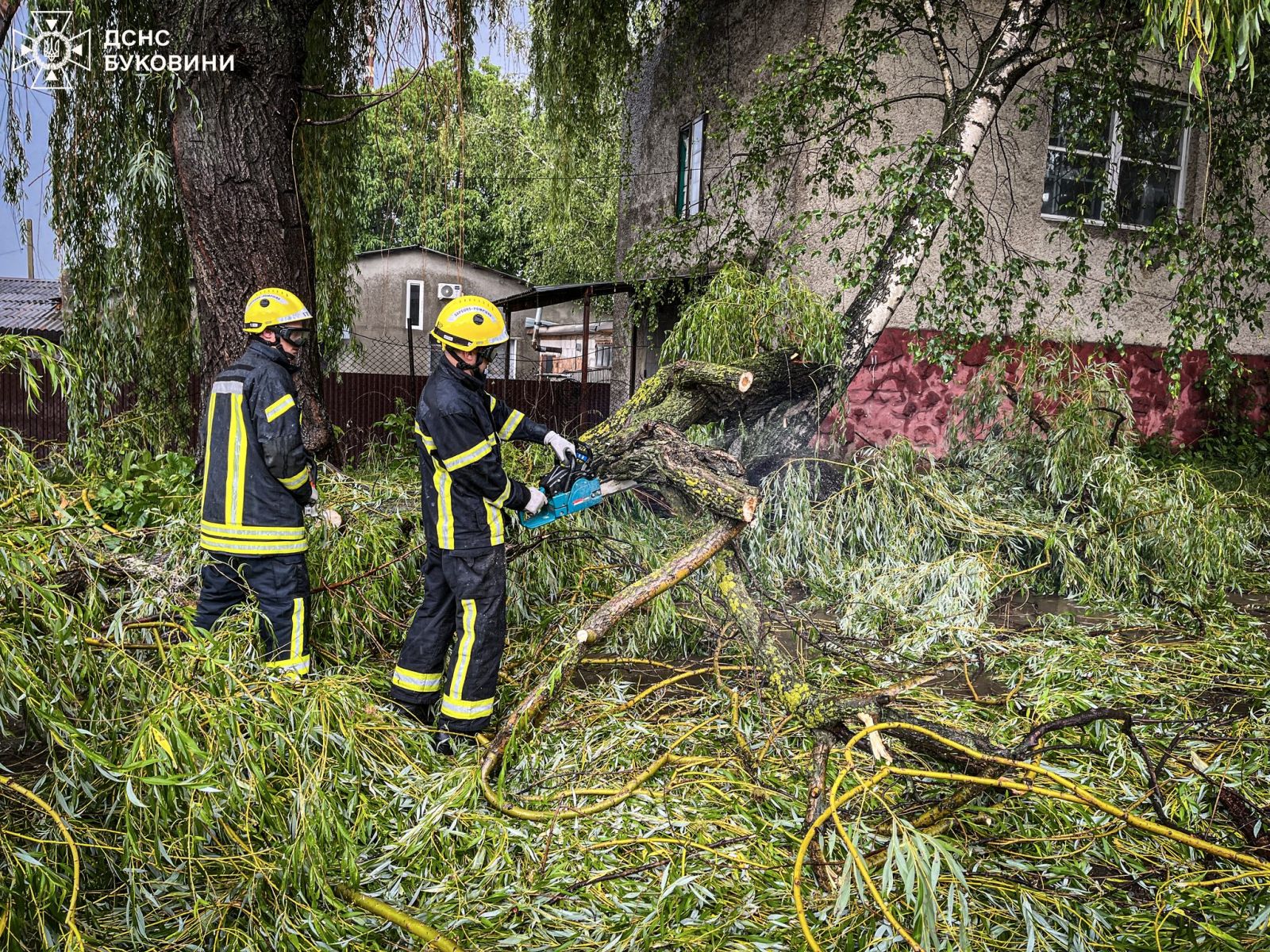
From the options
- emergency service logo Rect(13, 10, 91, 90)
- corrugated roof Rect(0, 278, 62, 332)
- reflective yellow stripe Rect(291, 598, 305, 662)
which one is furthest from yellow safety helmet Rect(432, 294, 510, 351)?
corrugated roof Rect(0, 278, 62, 332)

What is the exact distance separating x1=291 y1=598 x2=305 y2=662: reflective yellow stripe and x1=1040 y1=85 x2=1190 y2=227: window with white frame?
5.91 metres

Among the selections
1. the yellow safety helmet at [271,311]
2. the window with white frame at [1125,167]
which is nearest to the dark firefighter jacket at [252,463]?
the yellow safety helmet at [271,311]

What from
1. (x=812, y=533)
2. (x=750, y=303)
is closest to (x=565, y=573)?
(x=812, y=533)

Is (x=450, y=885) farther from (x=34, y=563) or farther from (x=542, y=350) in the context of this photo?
(x=542, y=350)

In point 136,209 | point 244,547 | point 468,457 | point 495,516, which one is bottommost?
point 244,547

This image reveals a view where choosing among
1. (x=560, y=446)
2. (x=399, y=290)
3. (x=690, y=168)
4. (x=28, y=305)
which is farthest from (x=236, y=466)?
(x=28, y=305)

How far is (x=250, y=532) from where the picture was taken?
358cm

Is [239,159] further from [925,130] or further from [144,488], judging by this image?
[925,130]

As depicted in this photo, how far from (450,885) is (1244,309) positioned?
663 cm

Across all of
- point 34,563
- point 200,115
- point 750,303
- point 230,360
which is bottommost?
point 34,563

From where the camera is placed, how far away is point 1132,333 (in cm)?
928

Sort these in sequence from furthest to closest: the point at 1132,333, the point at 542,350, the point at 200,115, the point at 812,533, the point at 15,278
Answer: the point at 15,278, the point at 542,350, the point at 1132,333, the point at 812,533, the point at 200,115

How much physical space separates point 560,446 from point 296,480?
43.5 inches

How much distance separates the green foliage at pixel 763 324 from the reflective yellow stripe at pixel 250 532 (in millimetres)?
2768
